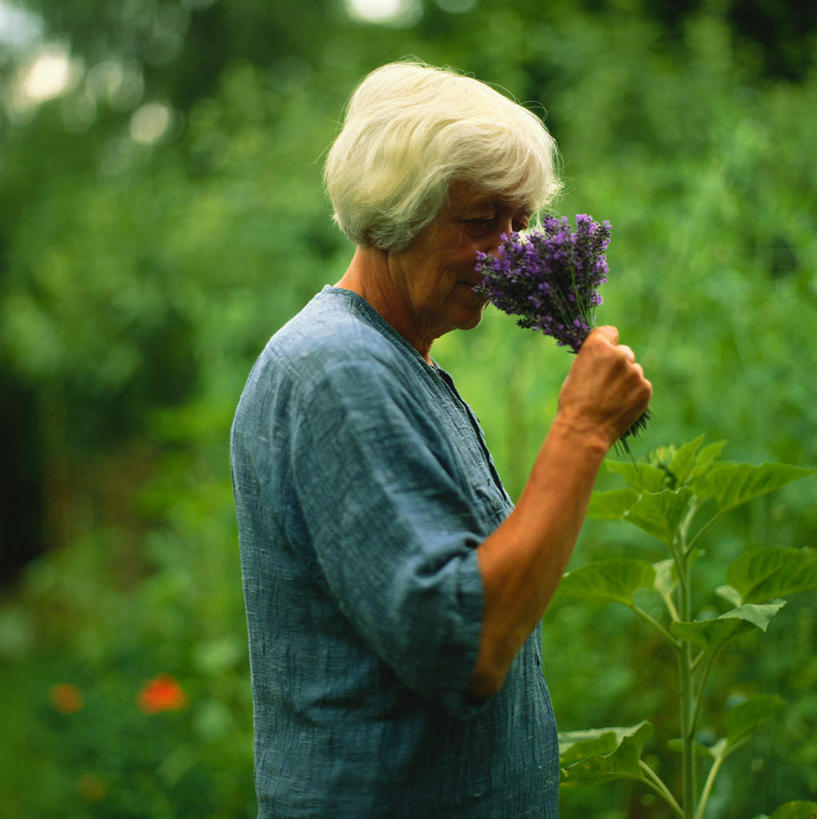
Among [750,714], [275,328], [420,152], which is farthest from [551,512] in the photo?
[275,328]

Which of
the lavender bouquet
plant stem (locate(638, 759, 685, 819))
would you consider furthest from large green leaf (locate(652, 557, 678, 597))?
the lavender bouquet

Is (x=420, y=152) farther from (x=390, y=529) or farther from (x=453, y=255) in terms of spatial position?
(x=390, y=529)

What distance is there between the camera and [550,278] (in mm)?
1358

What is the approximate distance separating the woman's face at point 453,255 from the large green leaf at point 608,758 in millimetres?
724

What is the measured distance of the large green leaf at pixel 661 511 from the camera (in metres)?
1.46

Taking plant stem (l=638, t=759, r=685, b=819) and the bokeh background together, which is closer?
plant stem (l=638, t=759, r=685, b=819)

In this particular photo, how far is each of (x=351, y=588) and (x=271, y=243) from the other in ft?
13.7

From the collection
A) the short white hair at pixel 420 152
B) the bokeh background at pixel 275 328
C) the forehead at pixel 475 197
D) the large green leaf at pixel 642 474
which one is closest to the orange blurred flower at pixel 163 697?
the bokeh background at pixel 275 328

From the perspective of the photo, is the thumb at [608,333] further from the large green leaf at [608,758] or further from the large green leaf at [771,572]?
the large green leaf at [608,758]

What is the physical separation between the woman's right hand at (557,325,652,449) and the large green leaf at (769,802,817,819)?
2.49 ft

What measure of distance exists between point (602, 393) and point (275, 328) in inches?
131

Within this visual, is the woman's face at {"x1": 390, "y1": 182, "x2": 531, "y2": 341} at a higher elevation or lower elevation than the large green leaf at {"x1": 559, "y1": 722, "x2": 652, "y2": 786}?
higher

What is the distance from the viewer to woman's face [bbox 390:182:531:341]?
4.46ft

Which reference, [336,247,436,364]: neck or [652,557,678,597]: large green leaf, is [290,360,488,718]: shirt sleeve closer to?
[336,247,436,364]: neck
